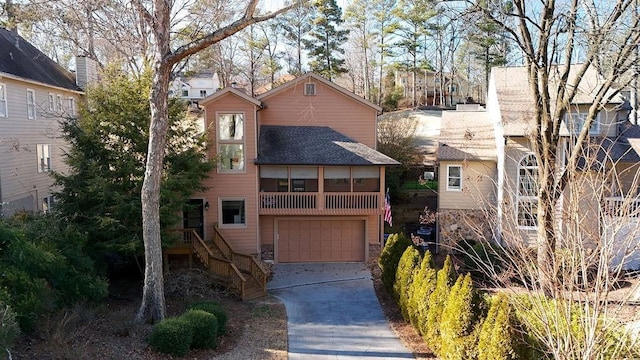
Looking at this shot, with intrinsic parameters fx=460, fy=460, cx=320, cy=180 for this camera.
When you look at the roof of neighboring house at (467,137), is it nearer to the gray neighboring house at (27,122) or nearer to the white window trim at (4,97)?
the gray neighboring house at (27,122)

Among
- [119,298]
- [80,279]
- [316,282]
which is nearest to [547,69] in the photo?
[316,282]

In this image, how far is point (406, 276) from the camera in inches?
523

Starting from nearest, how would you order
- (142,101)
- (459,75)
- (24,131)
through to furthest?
(142,101) < (24,131) < (459,75)

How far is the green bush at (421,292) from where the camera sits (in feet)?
38.0

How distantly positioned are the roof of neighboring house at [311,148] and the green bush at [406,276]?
232 inches

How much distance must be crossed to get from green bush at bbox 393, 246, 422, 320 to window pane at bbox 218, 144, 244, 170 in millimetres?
8304

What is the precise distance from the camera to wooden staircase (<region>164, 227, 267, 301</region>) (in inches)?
628

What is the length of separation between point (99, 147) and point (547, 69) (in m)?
13.9

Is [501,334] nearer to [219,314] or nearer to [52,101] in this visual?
[219,314]

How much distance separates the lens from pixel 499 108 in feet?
65.7

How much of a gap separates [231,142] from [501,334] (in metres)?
13.3

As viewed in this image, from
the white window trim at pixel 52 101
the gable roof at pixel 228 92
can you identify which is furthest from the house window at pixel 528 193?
the white window trim at pixel 52 101

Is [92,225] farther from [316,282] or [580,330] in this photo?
[580,330]

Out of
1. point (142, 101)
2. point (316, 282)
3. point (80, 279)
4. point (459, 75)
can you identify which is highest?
point (459, 75)
